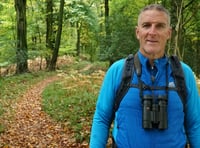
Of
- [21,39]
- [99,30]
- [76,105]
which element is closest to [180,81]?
[76,105]

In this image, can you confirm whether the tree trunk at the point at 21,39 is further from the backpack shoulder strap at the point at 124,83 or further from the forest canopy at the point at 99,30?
the backpack shoulder strap at the point at 124,83

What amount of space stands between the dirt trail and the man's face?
15.2ft

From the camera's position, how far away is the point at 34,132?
8.20 m

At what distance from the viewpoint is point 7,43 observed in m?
21.6

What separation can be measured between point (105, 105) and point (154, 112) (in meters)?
0.41

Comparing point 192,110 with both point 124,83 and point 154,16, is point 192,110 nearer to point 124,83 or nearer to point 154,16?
point 124,83

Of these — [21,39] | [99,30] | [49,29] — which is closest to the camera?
[21,39]

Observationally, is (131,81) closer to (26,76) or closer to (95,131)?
(95,131)

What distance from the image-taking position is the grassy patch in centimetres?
768

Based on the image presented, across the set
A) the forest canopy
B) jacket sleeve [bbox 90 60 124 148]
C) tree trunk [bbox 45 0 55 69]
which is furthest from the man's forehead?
tree trunk [bbox 45 0 55 69]

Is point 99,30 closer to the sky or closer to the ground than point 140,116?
closer to the sky

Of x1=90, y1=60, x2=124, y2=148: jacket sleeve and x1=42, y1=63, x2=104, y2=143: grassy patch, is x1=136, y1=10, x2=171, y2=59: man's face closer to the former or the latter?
x1=90, y1=60, x2=124, y2=148: jacket sleeve

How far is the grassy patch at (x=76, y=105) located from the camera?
302 inches

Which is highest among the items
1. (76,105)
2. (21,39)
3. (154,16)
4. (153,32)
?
(154,16)
